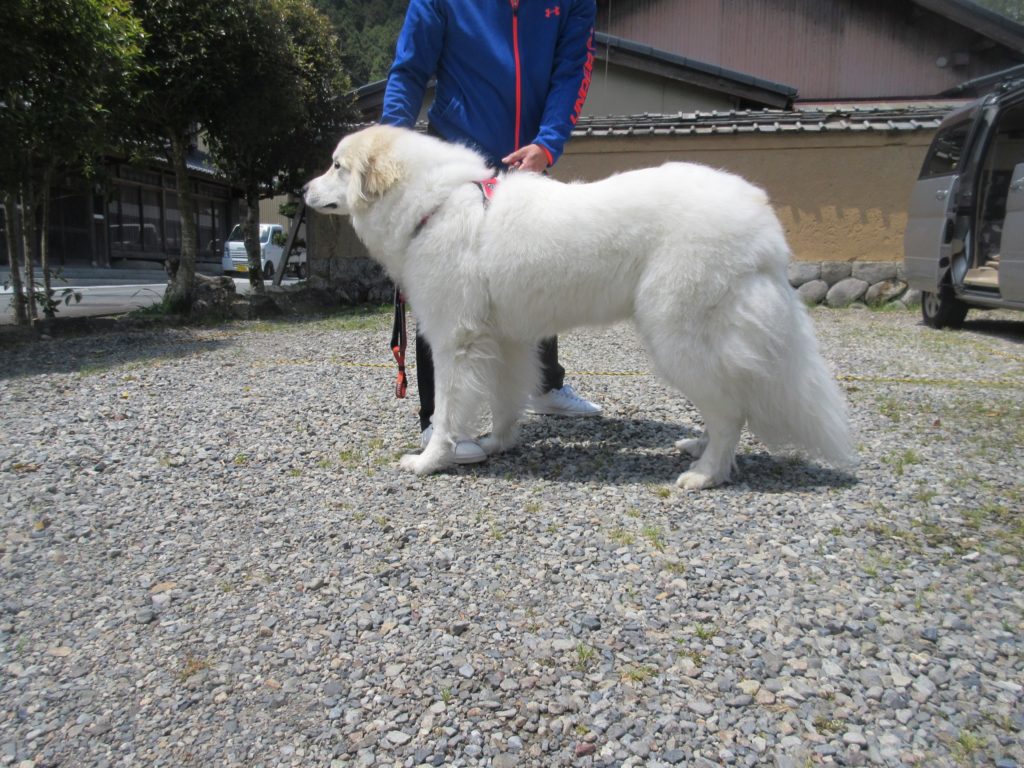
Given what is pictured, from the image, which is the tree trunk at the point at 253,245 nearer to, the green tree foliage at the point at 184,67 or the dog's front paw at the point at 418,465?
the green tree foliage at the point at 184,67

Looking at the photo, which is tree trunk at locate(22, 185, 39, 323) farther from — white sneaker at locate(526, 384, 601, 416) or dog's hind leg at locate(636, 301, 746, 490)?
dog's hind leg at locate(636, 301, 746, 490)

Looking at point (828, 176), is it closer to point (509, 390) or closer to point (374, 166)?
point (509, 390)

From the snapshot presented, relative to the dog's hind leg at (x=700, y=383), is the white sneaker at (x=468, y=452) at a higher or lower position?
lower

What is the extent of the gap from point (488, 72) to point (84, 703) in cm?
292

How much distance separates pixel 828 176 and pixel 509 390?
8.60 meters

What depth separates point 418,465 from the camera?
329 cm

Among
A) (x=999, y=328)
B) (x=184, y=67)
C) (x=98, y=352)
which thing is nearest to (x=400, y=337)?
(x=98, y=352)

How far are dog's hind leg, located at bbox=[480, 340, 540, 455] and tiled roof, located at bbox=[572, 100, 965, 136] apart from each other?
7358 millimetres

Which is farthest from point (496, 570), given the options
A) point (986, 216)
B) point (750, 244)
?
point (986, 216)

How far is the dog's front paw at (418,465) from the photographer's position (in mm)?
3277

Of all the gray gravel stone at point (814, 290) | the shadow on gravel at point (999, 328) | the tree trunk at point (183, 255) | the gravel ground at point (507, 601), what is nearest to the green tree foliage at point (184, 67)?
the tree trunk at point (183, 255)

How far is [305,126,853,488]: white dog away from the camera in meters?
2.82

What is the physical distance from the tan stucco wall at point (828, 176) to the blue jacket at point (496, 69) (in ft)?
24.7

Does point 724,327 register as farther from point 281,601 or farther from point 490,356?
point 281,601
